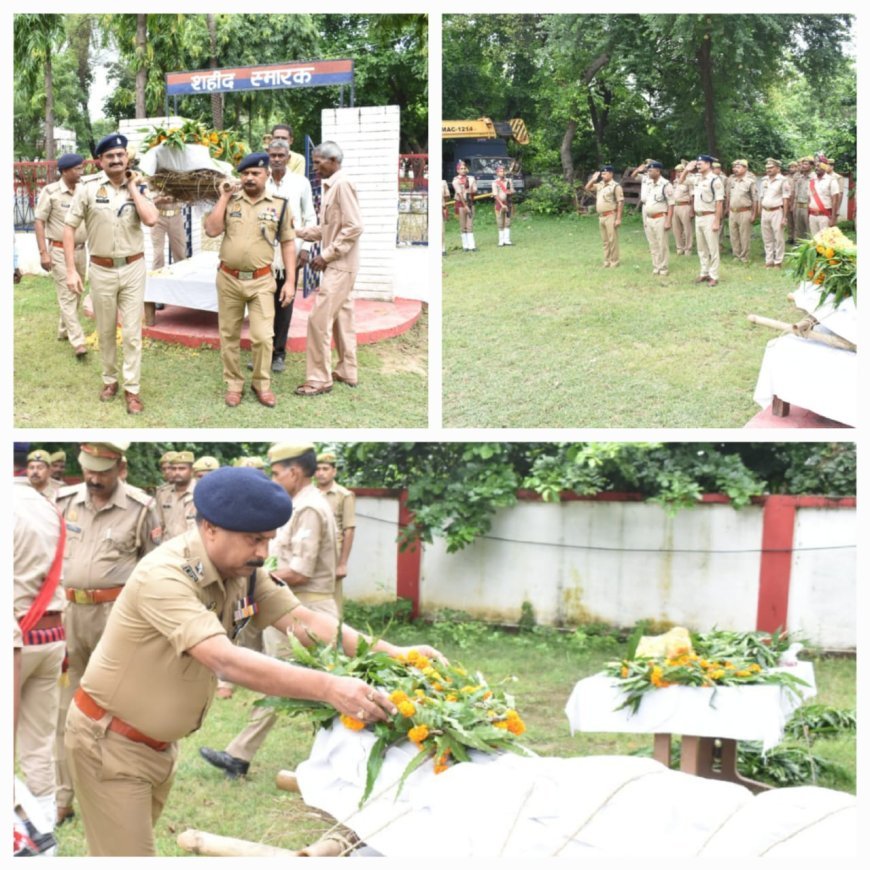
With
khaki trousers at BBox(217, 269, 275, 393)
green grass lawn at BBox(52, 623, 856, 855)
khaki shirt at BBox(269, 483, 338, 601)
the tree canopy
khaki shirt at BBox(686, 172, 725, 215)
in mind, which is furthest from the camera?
khaki shirt at BBox(686, 172, 725, 215)

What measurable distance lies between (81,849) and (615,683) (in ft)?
8.83

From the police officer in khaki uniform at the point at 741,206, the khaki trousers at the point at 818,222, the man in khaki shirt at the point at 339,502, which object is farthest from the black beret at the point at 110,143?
the khaki trousers at the point at 818,222

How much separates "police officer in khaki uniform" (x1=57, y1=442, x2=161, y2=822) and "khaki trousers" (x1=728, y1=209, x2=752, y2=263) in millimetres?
7561

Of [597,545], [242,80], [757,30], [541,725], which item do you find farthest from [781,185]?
[541,725]

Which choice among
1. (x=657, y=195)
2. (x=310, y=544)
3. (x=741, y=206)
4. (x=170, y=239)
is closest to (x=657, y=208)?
(x=657, y=195)

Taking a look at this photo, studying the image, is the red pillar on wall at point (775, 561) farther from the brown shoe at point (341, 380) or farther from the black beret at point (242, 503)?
the black beret at point (242, 503)

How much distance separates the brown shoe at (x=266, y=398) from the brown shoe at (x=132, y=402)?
776mm

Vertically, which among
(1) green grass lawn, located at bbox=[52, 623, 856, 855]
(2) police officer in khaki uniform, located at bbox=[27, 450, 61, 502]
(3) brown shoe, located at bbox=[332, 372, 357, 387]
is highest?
(3) brown shoe, located at bbox=[332, 372, 357, 387]

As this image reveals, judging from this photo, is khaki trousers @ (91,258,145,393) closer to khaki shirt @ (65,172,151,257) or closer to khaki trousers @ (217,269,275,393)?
khaki shirt @ (65,172,151,257)

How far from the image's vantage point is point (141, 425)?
24.6 ft

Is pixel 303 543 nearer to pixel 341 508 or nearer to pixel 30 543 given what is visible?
pixel 341 508

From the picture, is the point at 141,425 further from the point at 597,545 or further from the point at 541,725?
the point at 597,545

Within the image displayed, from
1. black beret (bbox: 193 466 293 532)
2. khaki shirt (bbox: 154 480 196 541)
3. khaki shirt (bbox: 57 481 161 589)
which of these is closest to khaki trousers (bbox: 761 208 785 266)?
khaki shirt (bbox: 154 480 196 541)

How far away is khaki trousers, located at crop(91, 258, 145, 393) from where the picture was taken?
7340 millimetres
